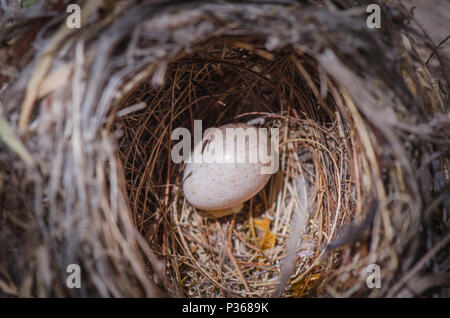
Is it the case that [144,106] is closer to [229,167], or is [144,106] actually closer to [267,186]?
[229,167]

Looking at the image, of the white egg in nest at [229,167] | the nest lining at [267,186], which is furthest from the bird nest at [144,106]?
the white egg in nest at [229,167]

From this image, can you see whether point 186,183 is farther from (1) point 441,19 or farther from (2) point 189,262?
(1) point 441,19

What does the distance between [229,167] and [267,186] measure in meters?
0.28

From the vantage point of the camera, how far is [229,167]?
993 millimetres

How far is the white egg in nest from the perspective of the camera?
100cm

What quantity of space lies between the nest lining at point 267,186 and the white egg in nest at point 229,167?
11 centimetres

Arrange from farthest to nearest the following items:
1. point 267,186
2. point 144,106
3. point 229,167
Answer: point 267,186 < point 229,167 < point 144,106

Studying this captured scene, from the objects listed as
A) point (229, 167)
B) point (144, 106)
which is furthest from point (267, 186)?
point (144, 106)

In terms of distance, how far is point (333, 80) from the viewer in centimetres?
84

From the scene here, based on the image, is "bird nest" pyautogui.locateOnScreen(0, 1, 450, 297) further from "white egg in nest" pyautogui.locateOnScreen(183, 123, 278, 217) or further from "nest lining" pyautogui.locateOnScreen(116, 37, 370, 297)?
"white egg in nest" pyautogui.locateOnScreen(183, 123, 278, 217)

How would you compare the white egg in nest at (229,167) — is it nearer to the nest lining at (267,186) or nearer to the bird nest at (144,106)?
the nest lining at (267,186)

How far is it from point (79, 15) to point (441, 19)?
1159 millimetres
